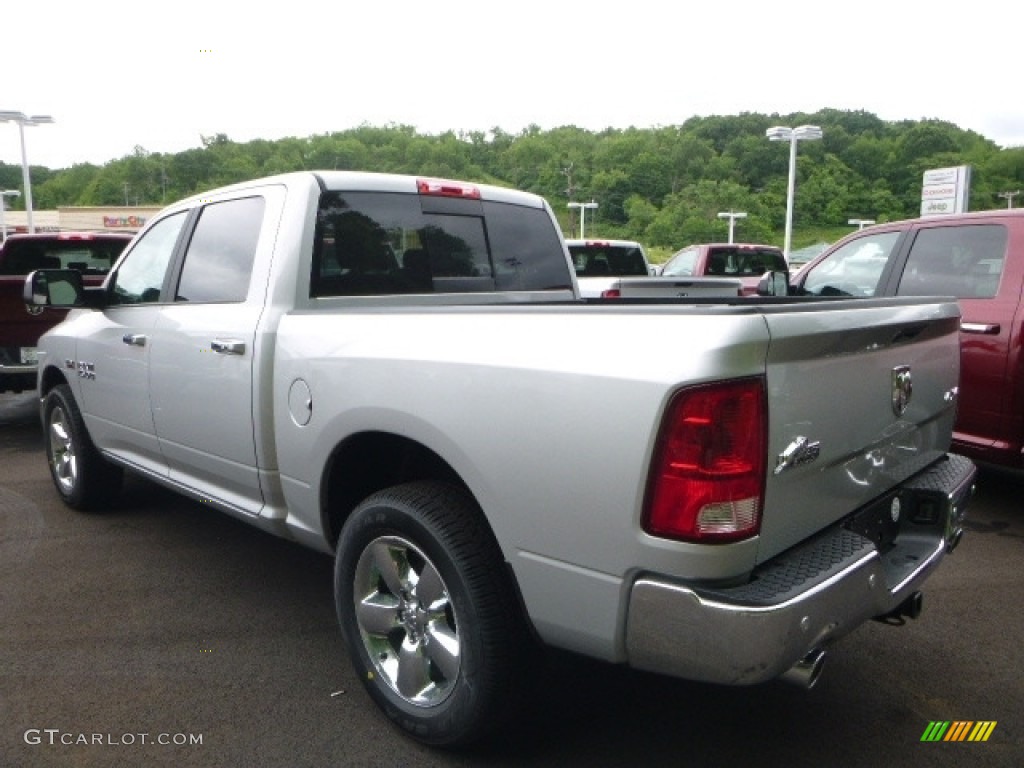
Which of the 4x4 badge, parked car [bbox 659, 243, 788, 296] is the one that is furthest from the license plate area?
parked car [bbox 659, 243, 788, 296]

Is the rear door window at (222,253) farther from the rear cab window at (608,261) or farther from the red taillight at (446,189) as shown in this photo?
the rear cab window at (608,261)

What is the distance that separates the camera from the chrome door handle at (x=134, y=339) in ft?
12.8

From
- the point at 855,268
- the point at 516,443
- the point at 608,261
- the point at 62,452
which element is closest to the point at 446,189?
the point at 516,443

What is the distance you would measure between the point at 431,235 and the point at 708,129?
213ft

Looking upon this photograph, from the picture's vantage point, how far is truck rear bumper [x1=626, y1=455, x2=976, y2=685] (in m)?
1.86

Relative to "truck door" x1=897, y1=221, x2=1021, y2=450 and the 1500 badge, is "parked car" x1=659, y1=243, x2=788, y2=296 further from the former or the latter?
the 1500 badge

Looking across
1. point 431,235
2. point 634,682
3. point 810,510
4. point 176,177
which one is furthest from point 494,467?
point 176,177

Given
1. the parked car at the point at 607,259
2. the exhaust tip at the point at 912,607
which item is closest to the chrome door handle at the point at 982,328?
the exhaust tip at the point at 912,607

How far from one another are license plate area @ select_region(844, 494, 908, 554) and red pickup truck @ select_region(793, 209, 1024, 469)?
242 cm

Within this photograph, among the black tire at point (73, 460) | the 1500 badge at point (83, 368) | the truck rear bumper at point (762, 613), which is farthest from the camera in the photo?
the black tire at point (73, 460)

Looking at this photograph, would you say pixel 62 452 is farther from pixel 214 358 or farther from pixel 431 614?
pixel 431 614

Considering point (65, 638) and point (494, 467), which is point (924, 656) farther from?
point (65, 638)

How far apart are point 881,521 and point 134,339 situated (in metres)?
3.37

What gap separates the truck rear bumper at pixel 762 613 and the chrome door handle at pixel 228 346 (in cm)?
191
